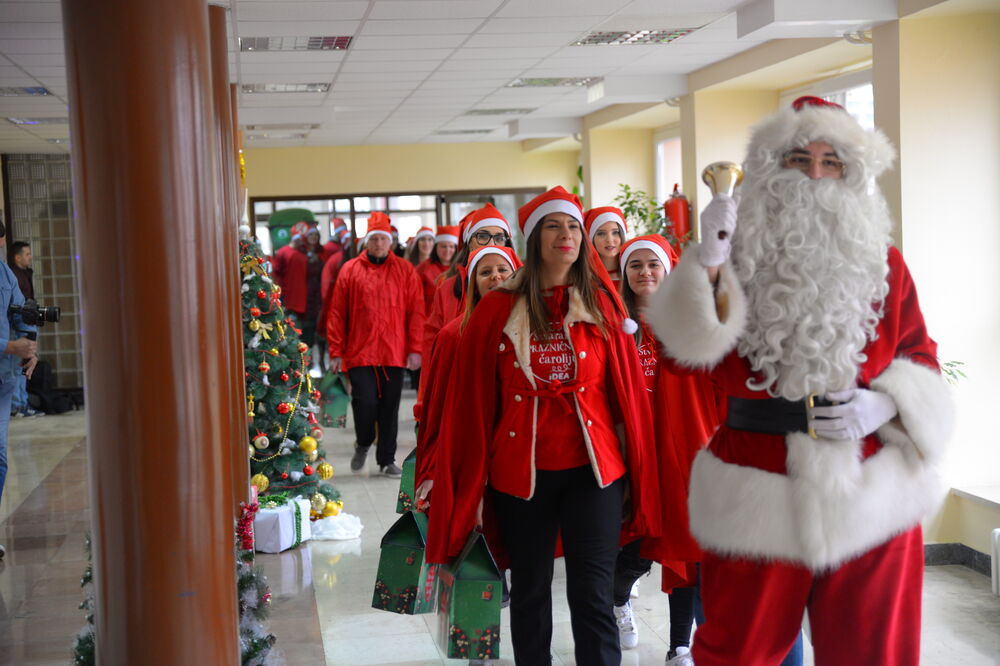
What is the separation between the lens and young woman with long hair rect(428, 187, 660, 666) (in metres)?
3.03

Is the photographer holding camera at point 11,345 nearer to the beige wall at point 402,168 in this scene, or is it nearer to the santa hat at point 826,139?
the santa hat at point 826,139

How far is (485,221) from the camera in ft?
16.3

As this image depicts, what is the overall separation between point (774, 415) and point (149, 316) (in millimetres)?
1424

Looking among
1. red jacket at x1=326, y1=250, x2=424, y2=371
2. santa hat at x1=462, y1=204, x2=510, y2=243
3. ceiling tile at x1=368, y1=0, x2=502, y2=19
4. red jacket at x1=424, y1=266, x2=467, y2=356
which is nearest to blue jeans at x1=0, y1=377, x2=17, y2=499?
red jacket at x1=424, y1=266, x2=467, y2=356

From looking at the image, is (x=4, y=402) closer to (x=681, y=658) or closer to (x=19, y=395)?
(x=19, y=395)

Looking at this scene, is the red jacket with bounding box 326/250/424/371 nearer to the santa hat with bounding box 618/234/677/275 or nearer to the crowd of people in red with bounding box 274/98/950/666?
the santa hat with bounding box 618/234/677/275

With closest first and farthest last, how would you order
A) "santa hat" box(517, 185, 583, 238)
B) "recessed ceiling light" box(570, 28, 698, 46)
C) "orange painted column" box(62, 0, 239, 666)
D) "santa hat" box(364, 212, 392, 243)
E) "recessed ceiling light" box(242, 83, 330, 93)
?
"orange painted column" box(62, 0, 239, 666) < "santa hat" box(517, 185, 583, 238) < "santa hat" box(364, 212, 392, 243) < "recessed ceiling light" box(570, 28, 698, 46) < "recessed ceiling light" box(242, 83, 330, 93)

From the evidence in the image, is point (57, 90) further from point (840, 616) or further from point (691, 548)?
point (840, 616)

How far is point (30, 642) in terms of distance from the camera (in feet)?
14.6

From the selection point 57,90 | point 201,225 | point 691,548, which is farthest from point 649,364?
point 57,90

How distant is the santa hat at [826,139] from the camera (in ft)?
7.82

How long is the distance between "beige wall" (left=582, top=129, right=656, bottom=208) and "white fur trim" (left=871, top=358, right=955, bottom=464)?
455 inches

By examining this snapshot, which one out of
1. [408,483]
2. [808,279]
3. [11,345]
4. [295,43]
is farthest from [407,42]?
[808,279]

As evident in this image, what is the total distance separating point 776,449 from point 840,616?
15.1 inches
